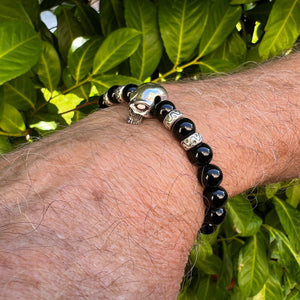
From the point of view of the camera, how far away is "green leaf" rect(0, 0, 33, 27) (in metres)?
0.71

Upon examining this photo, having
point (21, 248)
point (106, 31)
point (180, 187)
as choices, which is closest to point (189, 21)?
point (106, 31)

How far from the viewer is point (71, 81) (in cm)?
81

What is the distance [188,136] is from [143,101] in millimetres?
73

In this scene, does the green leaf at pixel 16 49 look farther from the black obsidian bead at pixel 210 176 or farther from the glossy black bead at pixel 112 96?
the black obsidian bead at pixel 210 176

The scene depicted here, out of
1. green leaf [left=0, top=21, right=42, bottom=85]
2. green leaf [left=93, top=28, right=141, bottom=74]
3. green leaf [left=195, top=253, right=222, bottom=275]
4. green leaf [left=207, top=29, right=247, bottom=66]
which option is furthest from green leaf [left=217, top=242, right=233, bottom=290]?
green leaf [left=0, top=21, right=42, bottom=85]

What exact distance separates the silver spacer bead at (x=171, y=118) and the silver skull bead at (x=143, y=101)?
3 cm

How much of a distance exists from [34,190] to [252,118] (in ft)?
1.07

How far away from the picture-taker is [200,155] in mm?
519

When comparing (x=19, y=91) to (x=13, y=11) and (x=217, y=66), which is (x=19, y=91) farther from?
(x=217, y=66)

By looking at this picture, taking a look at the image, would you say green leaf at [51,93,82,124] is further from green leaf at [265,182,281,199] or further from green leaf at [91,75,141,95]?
green leaf at [265,182,281,199]

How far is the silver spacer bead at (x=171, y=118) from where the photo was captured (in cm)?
53

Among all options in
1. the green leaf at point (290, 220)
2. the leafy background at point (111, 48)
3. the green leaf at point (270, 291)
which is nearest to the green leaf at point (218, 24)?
the leafy background at point (111, 48)

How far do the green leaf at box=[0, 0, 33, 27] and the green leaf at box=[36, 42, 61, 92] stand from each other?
0.21ft

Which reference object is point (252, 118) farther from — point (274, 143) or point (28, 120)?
point (28, 120)
